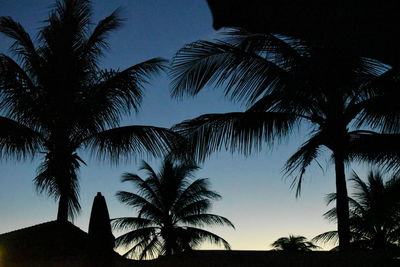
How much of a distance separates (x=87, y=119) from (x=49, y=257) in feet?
10.2

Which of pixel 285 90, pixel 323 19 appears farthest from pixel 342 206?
pixel 323 19

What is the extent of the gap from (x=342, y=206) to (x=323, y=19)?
6.83 m

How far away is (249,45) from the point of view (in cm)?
675

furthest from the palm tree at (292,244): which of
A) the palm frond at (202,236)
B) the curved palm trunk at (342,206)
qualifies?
the curved palm trunk at (342,206)

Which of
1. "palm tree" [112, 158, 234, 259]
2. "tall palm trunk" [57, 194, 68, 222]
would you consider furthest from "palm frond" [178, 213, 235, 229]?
"tall palm trunk" [57, 194, 68, 222]

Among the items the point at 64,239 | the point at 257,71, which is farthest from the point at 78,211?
the point at 257,71

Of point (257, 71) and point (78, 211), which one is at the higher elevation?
point (257, 71)

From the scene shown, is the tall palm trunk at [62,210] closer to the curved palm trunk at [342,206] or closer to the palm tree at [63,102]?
the palm tree at [63,102]

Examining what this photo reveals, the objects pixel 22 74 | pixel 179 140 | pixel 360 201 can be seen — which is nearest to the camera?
pixel 179 140

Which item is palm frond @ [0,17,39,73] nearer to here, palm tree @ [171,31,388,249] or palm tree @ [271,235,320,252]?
palm tree @ [171,31,388,249]

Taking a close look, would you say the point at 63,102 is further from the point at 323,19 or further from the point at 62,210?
the point at 323,19

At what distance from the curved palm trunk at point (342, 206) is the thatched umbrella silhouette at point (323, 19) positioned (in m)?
6.67

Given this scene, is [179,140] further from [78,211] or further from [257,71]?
[78,211]

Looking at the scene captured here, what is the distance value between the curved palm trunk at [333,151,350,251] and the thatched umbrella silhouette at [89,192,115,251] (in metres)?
4.28
